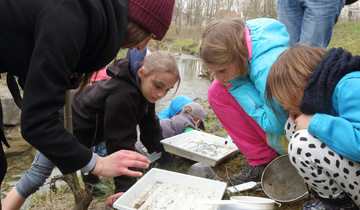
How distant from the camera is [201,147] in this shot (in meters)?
2.46

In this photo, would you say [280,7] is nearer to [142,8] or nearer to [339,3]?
[339,3]

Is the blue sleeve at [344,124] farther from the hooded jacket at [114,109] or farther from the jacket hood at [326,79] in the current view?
the hooded jacket at [114,109]

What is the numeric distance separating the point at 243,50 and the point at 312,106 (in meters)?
0.62

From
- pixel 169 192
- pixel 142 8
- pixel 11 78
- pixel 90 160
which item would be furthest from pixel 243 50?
pixel 11 78

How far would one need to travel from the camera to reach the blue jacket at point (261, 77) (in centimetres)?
171

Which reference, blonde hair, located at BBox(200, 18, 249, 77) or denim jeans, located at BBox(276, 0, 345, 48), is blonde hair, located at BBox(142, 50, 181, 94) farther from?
denim jeans, located at BBox(276, 0, 345, 48)

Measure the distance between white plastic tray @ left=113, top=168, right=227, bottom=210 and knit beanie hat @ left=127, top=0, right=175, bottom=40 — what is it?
81 cm

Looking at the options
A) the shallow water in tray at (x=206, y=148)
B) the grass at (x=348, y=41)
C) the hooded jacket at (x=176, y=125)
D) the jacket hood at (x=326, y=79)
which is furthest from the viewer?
the grass at (x=348, y=41)

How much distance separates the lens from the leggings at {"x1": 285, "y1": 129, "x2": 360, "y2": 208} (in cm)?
123

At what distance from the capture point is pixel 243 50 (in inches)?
70.9

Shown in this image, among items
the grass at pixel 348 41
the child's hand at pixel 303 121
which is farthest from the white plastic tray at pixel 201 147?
the grass at pixel 348 41

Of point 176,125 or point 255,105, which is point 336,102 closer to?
point 255,105

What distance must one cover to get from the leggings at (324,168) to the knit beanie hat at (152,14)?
0.80 m

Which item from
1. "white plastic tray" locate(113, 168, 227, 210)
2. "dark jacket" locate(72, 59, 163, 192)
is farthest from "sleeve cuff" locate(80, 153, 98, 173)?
"dark jacket" locate(72, 59, 163, 192)
